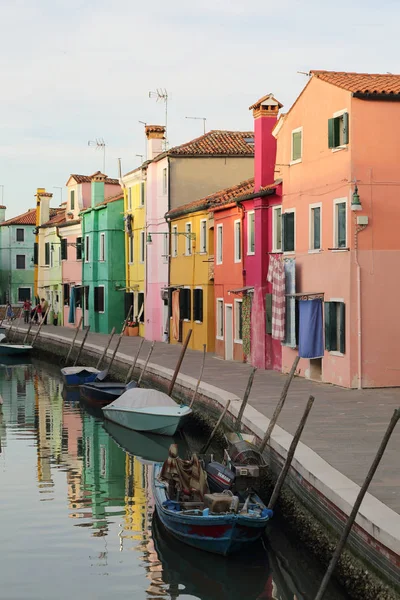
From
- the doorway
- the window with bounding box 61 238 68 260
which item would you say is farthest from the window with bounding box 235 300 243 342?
the window with bounding box 61 238 68 260

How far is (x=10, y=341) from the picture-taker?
58469 millimetres

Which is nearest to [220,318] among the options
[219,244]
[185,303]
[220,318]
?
[220,318]

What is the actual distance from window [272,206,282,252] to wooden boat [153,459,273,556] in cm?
1640

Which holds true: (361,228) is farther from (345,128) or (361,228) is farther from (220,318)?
(220,318)

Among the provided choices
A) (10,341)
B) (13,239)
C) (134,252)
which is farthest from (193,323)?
(13,239)

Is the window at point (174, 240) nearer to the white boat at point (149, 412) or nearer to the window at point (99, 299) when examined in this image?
the window at point (99, 299)

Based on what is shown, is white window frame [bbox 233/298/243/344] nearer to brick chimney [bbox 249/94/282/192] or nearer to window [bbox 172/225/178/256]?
brick chimney [bbox 249/94/282/192]

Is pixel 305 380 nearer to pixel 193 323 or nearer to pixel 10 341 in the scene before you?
pixel 193 323

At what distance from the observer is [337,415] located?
20906 millimetres

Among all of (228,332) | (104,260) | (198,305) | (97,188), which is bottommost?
(228,332)

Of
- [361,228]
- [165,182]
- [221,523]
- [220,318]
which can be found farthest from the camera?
[165,182]

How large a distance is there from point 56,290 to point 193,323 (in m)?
25.9

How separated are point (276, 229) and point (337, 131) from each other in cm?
571

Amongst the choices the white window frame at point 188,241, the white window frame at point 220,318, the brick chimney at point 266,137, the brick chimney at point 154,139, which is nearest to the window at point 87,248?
the brick chimney at point 154,139
